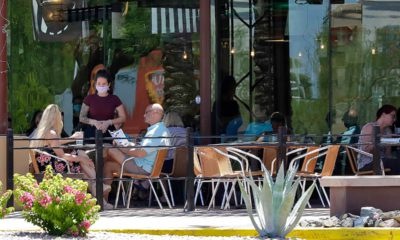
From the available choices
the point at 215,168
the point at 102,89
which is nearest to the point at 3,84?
the point at 102,89

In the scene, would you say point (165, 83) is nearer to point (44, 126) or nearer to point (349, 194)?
point (44, 126)

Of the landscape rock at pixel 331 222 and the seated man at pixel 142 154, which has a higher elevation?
the seated man at pixel 142 154

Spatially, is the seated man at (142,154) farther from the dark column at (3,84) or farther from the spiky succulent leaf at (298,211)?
the spiky succulent leaf at (298,211)

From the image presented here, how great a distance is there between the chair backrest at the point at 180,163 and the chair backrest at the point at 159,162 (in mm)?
483

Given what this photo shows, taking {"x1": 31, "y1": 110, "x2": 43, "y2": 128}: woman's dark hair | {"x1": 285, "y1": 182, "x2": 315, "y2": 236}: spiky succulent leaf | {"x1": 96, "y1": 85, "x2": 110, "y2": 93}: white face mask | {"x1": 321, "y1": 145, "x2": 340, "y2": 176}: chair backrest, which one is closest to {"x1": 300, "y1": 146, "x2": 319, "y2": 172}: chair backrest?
{"x1": 321, "y1": 145, "x2": 340, "y2": 176}: chair backrest

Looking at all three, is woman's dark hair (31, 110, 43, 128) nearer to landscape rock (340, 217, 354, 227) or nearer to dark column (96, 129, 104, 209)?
dark column (96, 129, 104, 209)

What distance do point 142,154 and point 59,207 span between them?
3.42 metres

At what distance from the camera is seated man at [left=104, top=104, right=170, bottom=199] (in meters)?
13.5

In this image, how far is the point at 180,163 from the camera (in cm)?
1401

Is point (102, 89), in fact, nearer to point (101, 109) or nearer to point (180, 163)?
point (101, 109)

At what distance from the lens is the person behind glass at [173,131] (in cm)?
1413

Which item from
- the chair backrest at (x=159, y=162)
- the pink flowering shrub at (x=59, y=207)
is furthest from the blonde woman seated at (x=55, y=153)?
the pink flowering shrub at (x=59, y=207)

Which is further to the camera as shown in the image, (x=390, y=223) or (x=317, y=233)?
(x=390, y=223)

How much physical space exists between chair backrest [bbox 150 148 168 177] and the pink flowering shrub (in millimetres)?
2990
